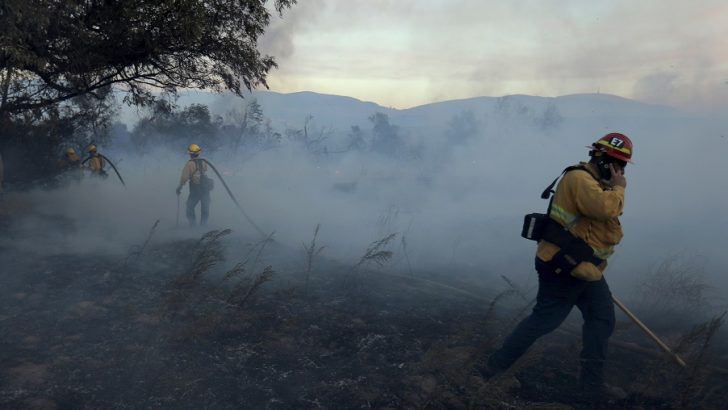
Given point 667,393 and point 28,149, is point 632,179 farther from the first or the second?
point 28,149

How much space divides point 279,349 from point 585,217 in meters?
2.28

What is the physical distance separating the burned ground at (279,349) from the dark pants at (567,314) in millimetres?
134

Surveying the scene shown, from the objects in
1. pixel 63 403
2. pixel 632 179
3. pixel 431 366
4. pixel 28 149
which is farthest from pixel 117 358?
pixel 632 179

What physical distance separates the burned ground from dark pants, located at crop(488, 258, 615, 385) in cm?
13

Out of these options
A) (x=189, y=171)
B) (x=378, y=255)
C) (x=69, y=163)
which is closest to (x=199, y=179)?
(x=189, y=171)

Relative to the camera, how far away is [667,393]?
305cm

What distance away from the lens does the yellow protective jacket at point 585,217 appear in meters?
2.82

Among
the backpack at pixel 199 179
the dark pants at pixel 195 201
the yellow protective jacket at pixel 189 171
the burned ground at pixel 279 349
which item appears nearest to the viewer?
the burned ground at pixel 279 349

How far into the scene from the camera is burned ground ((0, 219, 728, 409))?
2.77 metres

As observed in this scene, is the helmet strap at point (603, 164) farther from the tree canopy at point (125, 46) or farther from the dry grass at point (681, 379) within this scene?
the tree canopy at point (125, 46)

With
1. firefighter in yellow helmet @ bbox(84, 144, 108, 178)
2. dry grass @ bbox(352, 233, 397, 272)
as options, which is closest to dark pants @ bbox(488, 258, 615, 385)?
dry grass @ bbox(352, 233, 397, 272)

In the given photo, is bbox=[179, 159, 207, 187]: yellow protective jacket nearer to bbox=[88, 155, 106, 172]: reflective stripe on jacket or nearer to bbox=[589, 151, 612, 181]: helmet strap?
bbox=[88, 155, 106, 172]: reflective stripe on jacket

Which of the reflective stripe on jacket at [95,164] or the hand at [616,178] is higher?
the hand at [616,178]

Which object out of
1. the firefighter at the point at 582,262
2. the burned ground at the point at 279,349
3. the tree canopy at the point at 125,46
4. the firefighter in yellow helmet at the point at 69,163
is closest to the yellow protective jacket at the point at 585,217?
the firefighter at the point at 582,262
